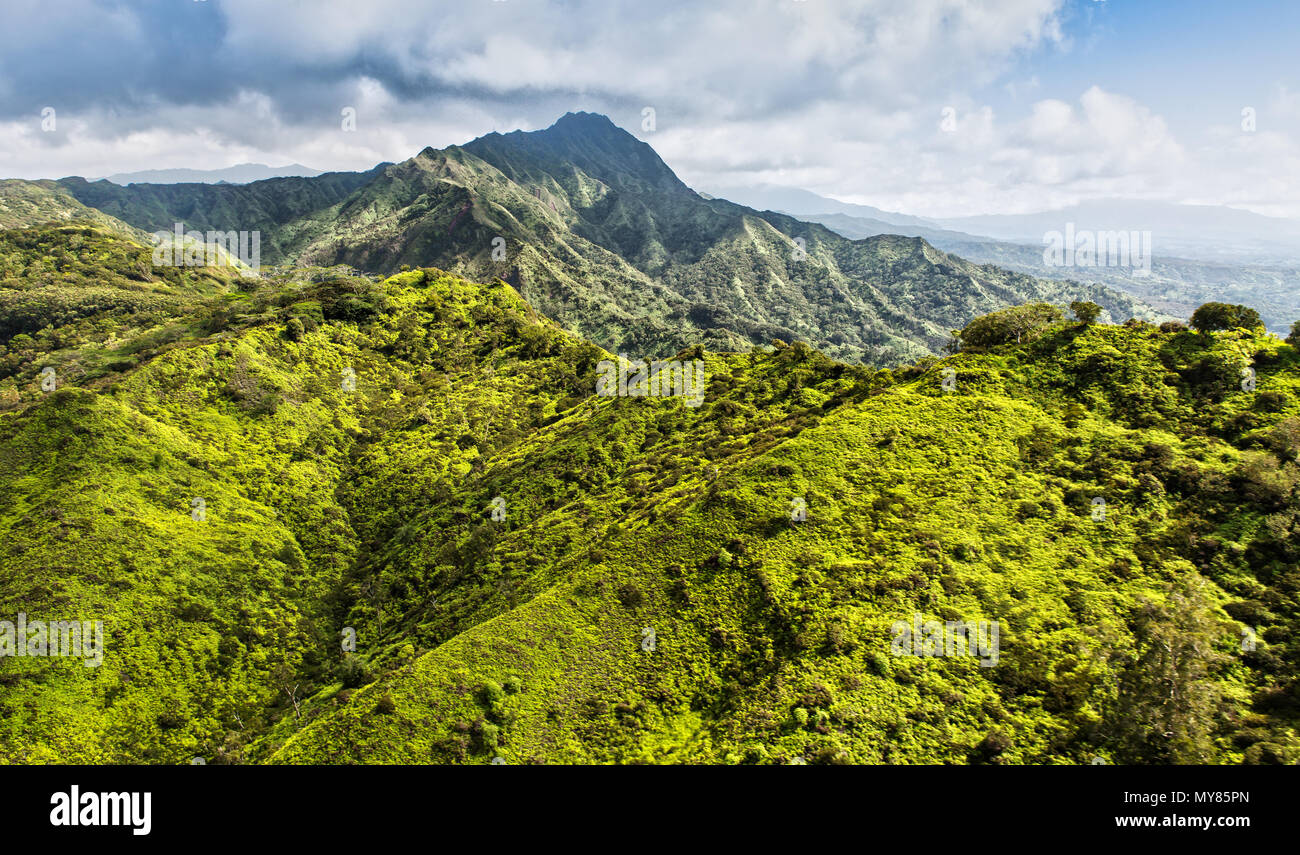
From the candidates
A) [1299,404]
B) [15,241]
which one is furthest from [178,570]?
[15,241]

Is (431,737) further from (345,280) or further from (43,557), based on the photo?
(345,280)

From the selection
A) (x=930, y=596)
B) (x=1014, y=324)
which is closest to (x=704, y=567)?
(x=930, y=596)

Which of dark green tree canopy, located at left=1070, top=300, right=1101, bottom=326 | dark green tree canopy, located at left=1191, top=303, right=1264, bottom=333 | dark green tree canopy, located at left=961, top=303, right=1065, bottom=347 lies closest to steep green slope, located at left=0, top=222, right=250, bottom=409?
dark green tree canopy, located at left=961, top=303, right=1065, bottom=347

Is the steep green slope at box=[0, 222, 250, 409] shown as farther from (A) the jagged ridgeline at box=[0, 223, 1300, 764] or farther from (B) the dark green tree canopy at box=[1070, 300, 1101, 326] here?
(B) the dark green tree canopy at box=[1070, 300, 1101, 326]

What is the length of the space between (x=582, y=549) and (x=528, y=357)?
6637cm

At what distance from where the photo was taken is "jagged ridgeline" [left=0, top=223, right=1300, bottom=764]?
27.9 meters

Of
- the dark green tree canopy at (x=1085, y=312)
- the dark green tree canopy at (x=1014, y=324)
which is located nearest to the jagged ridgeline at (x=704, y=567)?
the dark green tree canopy at (x=1014, y=324)

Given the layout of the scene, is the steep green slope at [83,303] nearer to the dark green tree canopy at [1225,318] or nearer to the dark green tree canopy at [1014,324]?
the dark green tree canopy at [1014,324]

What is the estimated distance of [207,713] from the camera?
44.3 metres

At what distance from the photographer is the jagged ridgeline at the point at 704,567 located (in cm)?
2786

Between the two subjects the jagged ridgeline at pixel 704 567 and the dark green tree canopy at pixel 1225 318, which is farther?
the dark green tree canopy at pixel 1225 318

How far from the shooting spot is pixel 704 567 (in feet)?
123

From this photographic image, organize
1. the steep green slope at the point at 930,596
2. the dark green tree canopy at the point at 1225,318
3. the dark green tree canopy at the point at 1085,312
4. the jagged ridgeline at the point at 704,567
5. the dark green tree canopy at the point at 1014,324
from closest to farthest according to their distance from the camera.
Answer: the steep green slope at the point at 930,596 → the jagged ridgeline at the point at 704,567 → the dark green tree canopy at the point at 1225,318 → the dark green tree canopy at the point at 1085,312 → the dark green tree canopy at the point at 1014,324

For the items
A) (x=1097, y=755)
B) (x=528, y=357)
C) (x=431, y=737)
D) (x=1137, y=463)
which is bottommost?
(x=431, y=737)
